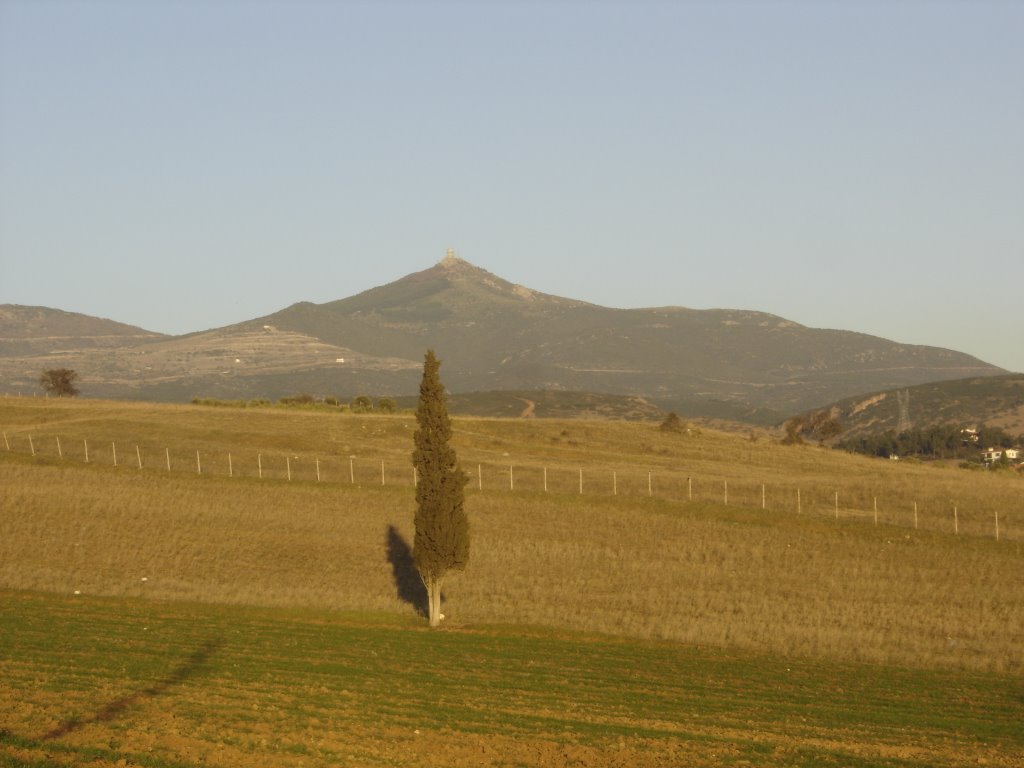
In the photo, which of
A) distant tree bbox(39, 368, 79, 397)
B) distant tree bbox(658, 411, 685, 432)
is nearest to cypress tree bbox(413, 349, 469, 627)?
distant tree bbox(658, 411, 685, 432)

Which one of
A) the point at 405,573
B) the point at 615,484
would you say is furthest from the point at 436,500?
the point at 615,484

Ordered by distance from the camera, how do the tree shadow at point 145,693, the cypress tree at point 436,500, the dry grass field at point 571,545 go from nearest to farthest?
the tree shadow at point 145,693 < the dry grass field at point 571,545 < the cypress tree at point 436,500

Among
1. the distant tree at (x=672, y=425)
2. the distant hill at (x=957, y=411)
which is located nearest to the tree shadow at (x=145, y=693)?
the distant tree at (x=672, y=425)

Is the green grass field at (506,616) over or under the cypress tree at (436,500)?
under

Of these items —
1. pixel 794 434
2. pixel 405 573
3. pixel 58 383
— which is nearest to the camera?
pixel 405 573

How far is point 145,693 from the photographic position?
64.8 ft

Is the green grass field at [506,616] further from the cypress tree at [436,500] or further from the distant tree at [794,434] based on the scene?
the distant tree at [794,434]

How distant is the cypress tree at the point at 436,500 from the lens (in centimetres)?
3478

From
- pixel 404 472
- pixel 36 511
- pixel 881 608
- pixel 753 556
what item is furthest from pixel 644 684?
pixel 404 472

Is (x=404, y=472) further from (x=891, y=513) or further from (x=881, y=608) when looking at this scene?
(x=881, y=608)

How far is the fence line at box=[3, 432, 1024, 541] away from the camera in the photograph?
52688 millimetres

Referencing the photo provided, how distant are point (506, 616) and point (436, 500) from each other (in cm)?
405

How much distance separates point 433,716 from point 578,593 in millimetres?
18652

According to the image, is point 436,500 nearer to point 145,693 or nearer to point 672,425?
point 145,693
